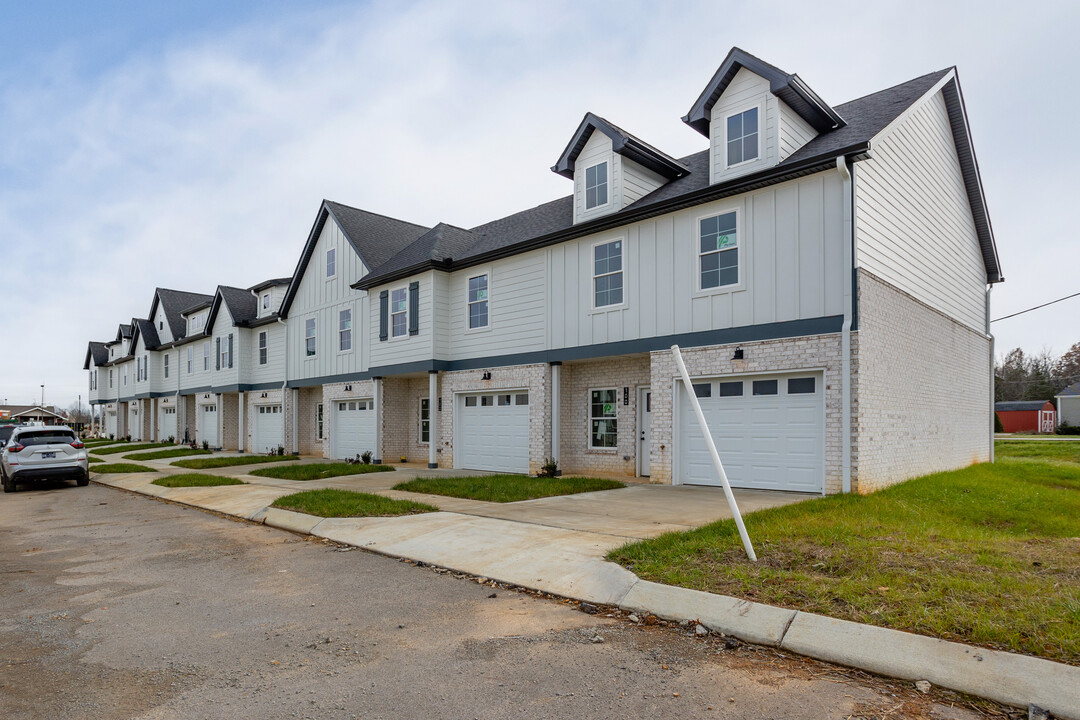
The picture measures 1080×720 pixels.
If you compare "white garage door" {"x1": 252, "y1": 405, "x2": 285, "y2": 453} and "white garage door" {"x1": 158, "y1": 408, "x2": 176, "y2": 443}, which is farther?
"white garage door" {"x1": 158, "y1": 408, "x2": 176, "y2": 443}

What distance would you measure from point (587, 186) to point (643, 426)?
6218mm

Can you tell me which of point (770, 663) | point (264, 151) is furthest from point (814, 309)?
point (264, 151)

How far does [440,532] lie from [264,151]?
Answer: 16.5 meters

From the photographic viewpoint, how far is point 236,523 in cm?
1100

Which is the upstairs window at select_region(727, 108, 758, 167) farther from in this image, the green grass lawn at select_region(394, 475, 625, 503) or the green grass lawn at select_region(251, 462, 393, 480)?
the green grass lawn at select_region(251, 462, 393, 480)

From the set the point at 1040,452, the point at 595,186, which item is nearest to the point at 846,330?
the point at 595,186

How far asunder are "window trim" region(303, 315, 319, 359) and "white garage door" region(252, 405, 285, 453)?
3.38 meters

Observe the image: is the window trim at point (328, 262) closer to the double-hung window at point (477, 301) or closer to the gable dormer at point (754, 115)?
the double-hung window at point (477, 301)

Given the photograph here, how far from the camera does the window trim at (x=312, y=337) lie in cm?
2555

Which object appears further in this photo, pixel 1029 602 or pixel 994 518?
pixel 994 518

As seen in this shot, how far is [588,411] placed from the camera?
672 inches

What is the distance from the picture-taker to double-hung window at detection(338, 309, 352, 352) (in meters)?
23.7

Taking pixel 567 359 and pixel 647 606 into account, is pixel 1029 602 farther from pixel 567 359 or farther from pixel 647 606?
pixel 567 359

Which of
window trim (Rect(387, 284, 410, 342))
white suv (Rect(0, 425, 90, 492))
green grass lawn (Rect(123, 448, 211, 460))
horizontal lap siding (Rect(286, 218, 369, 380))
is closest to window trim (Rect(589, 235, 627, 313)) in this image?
window trim (Rect(387, 284, 410, 342))
